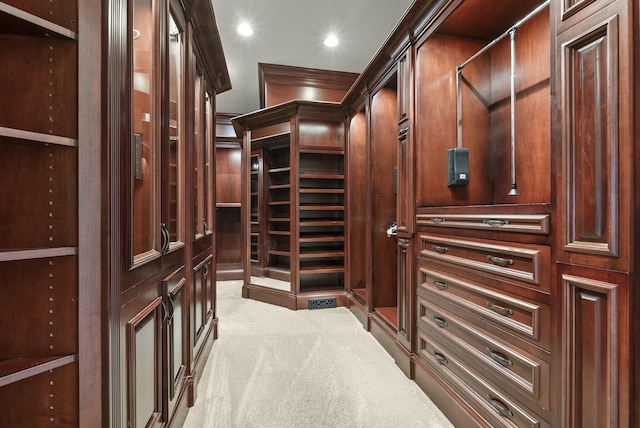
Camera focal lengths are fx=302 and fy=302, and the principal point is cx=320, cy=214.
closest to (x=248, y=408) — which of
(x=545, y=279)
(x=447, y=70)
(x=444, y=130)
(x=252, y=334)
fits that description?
(x=252, y=334)

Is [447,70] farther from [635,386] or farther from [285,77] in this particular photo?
[285,77]

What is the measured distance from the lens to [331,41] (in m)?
3.35

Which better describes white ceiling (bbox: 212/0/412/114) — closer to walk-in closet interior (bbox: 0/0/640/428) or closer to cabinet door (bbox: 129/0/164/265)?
walk-in closet interior (bbox: 0/0/640/428)

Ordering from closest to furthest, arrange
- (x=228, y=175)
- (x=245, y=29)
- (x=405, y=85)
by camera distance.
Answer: (x=405, y=85) < (x=245, y=29) < (x=228, y=175)

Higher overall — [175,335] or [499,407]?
[175,335]

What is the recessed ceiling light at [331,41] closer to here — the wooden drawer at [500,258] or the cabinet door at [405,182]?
the cabinet door at [405,182]

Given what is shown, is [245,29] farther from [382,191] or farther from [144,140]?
[144,140]

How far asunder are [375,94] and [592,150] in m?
2.14

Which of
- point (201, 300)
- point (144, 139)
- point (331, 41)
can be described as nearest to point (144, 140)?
point (144, 139)

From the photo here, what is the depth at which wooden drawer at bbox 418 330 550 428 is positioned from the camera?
128cm

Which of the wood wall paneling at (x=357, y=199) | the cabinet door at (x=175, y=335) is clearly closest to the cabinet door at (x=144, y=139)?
the cabinet door at (x=175, y=335)

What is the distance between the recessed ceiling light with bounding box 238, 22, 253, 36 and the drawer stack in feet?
8.63

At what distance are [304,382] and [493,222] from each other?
5.21 feet

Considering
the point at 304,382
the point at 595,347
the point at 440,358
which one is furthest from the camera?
the point at 304,382
